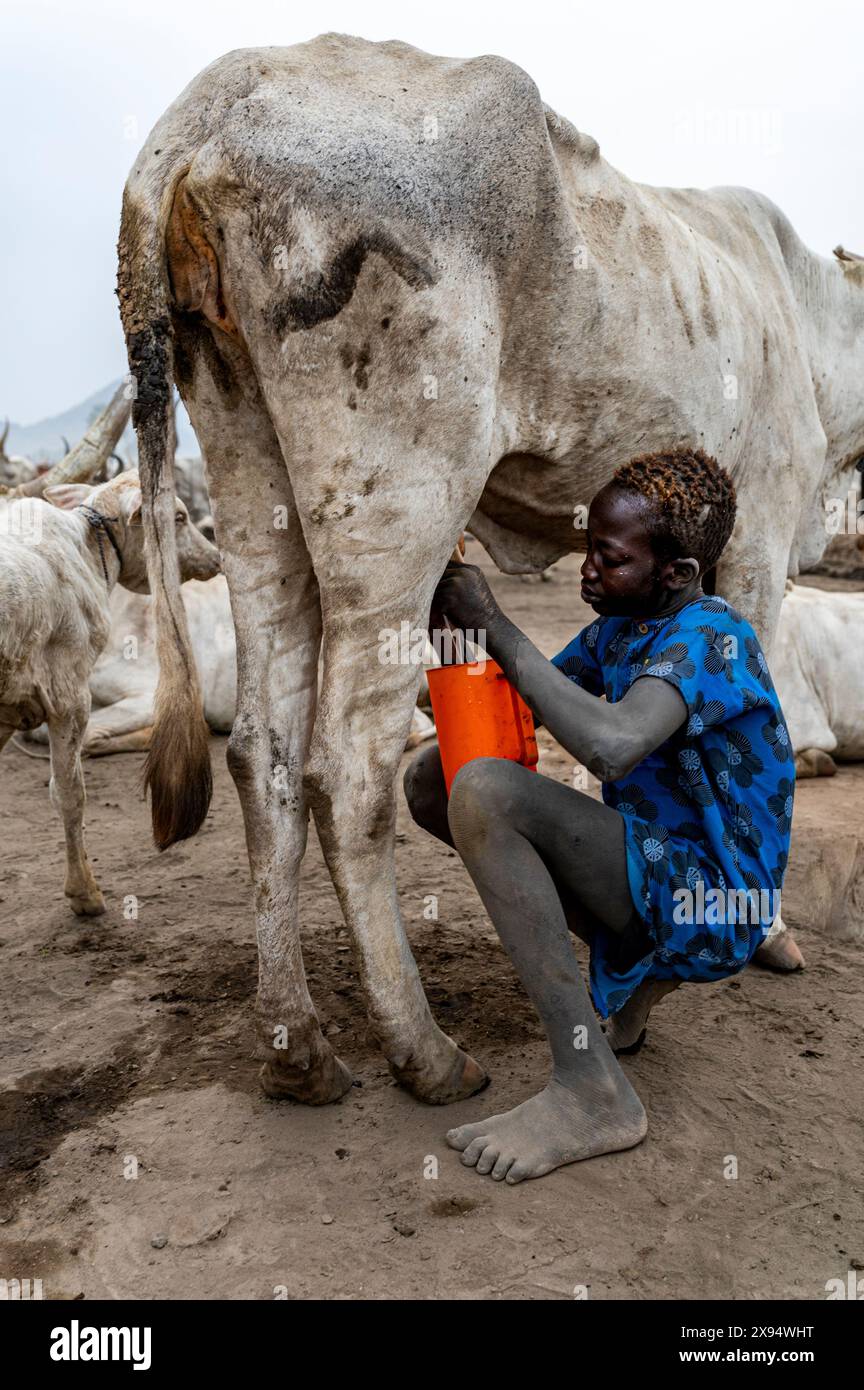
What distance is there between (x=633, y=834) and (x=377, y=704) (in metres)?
0.61

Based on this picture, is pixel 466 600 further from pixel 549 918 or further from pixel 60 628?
pixel 60 628

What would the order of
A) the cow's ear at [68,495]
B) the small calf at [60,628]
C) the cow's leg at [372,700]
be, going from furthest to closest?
the cow's ear at [68,495]
the small calf at [60,628]
the cow's leg at [372,700]

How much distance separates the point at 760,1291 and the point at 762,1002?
120cm

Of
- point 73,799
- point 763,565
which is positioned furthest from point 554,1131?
point 73,799

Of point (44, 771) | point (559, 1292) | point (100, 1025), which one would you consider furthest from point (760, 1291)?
point (44, 771)

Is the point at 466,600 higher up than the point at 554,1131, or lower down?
higher up

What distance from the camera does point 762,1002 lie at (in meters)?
3.23

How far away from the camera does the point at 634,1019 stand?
282 centimetres

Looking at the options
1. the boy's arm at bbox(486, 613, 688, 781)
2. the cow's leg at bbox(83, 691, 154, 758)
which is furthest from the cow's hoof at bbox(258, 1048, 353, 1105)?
the cow's leg at bbox(83, 691, 154, 758)

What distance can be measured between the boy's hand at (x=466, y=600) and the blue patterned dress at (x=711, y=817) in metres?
0.32

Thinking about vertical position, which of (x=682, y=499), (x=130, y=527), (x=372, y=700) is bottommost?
(x=130, y=527)

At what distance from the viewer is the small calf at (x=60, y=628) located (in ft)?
13.0

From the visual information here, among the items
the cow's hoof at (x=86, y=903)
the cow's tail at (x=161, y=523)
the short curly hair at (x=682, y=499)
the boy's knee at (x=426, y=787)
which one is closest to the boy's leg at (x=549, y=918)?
the boy's knee at (x=426, y=787)

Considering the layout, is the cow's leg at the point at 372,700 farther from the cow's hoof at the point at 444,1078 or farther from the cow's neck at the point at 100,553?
the cow's neck at the point at 100,553
